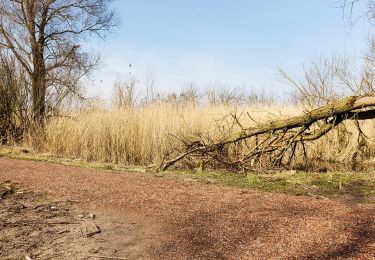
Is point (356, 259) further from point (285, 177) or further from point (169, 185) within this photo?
point (285, 177)

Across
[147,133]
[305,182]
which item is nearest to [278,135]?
[305,182]

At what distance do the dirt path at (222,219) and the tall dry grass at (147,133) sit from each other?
2.99 m

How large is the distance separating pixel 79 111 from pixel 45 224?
22.8 feet

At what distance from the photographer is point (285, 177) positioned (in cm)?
562

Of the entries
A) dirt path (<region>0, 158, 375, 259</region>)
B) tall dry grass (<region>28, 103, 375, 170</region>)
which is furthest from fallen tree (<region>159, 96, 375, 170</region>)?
dirt path (<region>0, 158, 375, 259</region>)

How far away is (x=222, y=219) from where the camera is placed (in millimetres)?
3223

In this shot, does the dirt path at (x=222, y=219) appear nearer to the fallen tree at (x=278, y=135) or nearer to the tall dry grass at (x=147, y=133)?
→ the fallen tree at (x=278, y=135)

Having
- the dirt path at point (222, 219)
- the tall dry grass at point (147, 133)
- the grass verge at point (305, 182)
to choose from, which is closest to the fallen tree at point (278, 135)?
the grass verge at point (305, 182)

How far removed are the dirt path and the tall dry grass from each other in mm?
2986

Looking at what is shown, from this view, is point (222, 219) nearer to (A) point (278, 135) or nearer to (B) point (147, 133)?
(A) point (278, 135)

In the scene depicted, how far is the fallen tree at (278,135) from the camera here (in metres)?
5.57

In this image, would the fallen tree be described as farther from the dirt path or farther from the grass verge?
the dirt path

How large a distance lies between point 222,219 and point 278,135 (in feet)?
9.72

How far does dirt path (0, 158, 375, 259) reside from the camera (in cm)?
258
